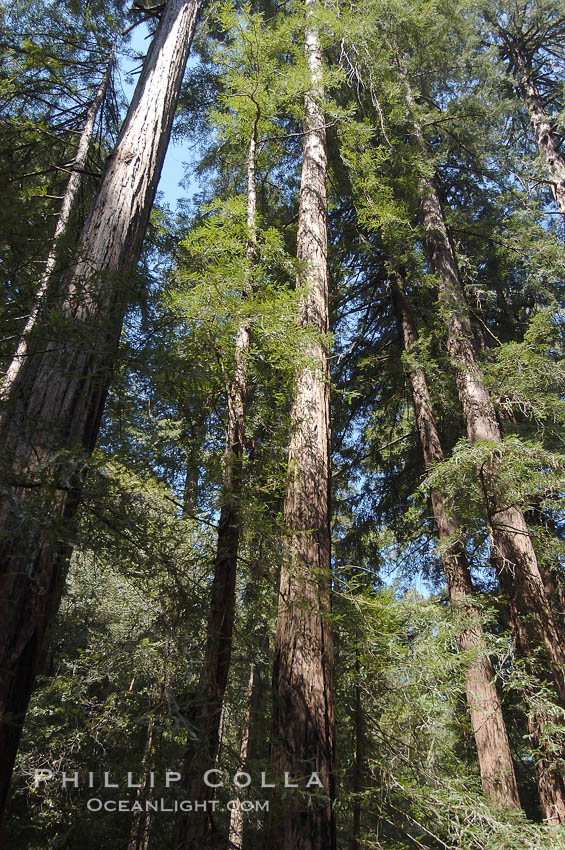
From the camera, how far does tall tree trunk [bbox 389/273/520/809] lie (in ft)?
16.8

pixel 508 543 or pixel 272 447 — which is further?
pixel 508 543

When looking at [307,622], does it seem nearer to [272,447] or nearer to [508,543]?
[272,447]

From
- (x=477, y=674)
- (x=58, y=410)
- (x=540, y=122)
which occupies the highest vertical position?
(x=540, y=122)

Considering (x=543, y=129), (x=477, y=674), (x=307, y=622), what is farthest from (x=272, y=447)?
(x=543, y=129)

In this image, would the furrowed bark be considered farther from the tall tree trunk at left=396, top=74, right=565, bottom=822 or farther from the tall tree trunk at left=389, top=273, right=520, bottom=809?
the tall tree trunk at left=389, top=273, right=520, bottom=809

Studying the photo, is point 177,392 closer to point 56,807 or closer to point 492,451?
point 492,451

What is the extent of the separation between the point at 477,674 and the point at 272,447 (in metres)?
3.72

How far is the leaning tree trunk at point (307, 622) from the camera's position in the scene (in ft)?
9.67

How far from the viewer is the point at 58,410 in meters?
2.97

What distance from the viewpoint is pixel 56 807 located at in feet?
20.6

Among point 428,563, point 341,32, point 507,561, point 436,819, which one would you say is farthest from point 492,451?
point 341,32

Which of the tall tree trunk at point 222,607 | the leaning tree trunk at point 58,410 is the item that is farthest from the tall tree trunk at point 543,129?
the leaning tree trunk at point 58,410

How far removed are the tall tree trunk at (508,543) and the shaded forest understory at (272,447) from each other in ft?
0.14

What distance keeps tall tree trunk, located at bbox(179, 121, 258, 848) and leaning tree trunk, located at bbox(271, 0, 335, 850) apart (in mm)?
450
